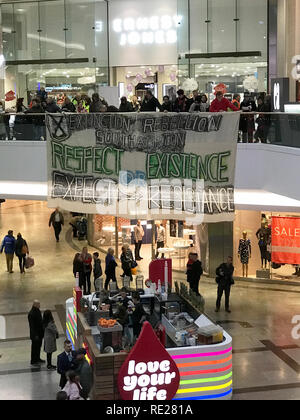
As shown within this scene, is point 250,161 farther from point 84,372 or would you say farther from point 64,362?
point 84,372

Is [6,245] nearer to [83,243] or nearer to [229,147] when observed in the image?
[83,243]

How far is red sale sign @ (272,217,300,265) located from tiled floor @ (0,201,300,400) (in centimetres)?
86

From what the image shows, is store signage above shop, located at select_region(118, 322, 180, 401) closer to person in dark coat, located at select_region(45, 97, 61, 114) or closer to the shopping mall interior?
the shopping mall interior

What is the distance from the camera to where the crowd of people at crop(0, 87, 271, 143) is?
16.5 metres

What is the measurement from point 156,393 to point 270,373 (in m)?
3.47

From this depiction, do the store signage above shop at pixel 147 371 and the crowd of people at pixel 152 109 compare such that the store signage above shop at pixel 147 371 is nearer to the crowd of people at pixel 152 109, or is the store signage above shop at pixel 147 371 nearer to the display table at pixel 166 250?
the crowd of people at pixel 152 109

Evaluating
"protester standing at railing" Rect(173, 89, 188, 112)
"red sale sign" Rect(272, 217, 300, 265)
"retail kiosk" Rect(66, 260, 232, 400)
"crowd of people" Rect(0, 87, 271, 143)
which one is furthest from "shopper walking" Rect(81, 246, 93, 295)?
"retail kiosk" Rect(66, 260, 232, 400)

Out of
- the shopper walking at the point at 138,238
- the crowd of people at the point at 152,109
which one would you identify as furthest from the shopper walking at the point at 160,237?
the crowd of people at the point at 152,109

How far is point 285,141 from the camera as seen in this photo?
1554cm

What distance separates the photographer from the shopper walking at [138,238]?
944 inches

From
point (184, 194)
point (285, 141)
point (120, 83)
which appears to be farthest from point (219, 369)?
point (120, 83)

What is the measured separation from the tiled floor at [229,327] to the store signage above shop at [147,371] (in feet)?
6.57

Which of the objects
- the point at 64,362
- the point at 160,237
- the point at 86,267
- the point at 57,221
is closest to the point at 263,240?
the point at 160,237

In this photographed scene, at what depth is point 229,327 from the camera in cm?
1758
